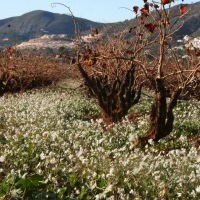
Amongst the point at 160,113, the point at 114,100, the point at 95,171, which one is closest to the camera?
the point at 95,171

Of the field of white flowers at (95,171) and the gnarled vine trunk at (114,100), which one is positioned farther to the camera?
the gnarled vine trunk at (114,100)

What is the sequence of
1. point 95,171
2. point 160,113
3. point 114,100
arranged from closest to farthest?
point 95,171, point 160,113, point 114,100

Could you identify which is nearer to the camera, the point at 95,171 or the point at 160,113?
the point at 95,171

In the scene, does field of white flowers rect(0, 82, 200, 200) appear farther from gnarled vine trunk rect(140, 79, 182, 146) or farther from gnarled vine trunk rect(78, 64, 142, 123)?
gnarled vine trunk rect(78, 64, 142, 123)

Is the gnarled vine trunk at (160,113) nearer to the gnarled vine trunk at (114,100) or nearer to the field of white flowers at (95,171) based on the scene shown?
the field of white flowers at (95,171)

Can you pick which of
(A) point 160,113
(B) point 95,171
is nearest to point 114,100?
(A) point 160,113

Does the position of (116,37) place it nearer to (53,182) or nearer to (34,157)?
(34,157)

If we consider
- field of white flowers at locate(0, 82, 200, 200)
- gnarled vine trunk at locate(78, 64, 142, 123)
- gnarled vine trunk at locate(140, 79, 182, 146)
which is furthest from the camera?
gnarled vine trunk at locate(78, 64, 142, 123)

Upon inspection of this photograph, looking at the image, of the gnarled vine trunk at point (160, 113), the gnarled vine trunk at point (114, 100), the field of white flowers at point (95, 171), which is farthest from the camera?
the gnarled vine trunk at point (114, 100)

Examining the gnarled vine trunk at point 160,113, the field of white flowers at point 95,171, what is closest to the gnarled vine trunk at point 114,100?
the field of white flowers at point 95,171

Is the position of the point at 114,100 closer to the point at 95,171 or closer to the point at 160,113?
the point at 160,113

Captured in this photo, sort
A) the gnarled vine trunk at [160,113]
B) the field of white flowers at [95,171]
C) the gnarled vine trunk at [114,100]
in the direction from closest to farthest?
1. the field of white flowers at [95,171]
2. the gnarled vine trunk at [160,113]
3. the gnarled vine trunk at [114,100]

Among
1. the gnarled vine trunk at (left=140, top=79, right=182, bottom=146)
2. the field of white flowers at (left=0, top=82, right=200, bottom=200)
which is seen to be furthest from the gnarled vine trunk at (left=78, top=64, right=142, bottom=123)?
the gnarled vine trunk at (left=140, top=79, right=182, bottom=146)

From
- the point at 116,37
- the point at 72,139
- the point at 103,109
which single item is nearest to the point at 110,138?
the point at 72,139
